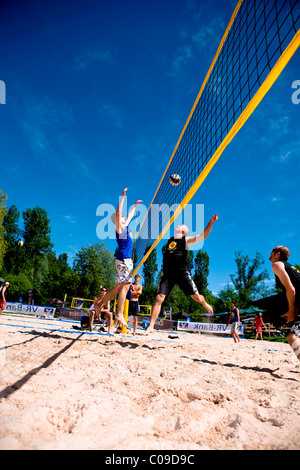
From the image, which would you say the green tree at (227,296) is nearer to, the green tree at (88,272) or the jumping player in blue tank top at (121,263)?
the green tree at (88,272)

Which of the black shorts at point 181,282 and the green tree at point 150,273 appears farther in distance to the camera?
the green tree at point 150,273

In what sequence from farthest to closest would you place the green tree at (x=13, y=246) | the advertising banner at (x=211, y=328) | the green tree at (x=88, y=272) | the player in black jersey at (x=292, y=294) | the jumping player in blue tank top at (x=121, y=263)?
1. the green tree at (x=13, y=246)
2. the green tree at (x=88, y=272)
3. the advertising banner at (x=211, y=328)
4. the jumping player in blue tank top at (x=121, y=263)
5. the player in black jersey at (x=292, y=294)

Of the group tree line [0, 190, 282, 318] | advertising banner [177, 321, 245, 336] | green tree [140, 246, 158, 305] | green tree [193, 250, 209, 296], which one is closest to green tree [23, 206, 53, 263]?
tree line [0, 190, 282, 318]

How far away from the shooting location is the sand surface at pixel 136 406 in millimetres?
1002

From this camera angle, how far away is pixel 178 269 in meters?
3.71

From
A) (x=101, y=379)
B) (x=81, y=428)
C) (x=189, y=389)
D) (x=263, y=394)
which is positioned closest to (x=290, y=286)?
(x=263, y=394)

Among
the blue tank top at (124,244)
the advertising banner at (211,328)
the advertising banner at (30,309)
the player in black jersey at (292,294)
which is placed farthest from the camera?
the advertising banner at (211,328)

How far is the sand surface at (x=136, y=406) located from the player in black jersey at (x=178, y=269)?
1486 mm

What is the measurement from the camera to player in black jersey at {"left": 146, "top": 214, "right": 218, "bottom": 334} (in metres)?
3.68

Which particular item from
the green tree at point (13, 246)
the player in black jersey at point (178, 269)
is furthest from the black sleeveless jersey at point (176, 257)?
the green tree at point (13, 246)

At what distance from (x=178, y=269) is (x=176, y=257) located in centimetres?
20

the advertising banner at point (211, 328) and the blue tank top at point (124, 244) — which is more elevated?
the blue tank top at point (124, 244)

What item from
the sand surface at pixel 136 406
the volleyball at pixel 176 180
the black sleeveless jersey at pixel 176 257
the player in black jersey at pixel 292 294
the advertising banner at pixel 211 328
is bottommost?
the advertising banner at pixel 211 328
